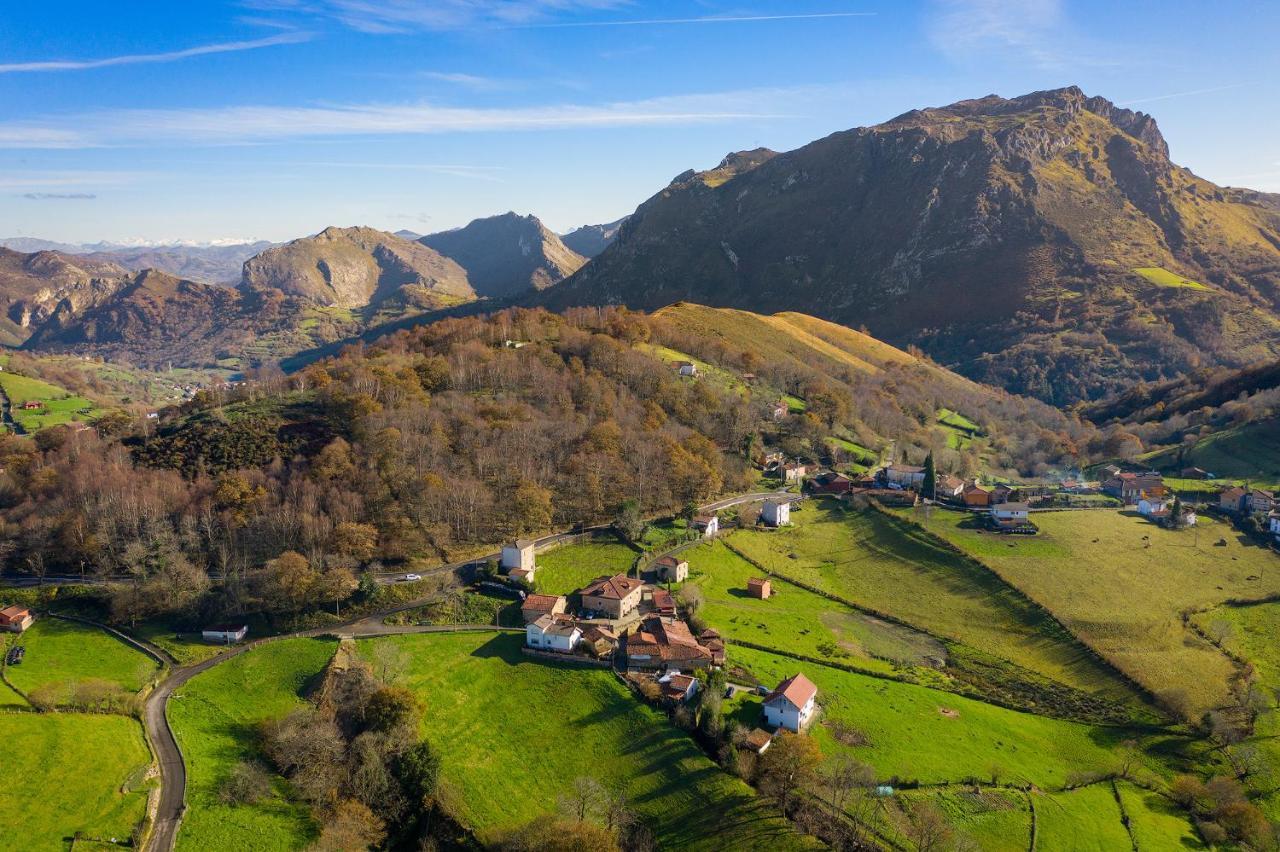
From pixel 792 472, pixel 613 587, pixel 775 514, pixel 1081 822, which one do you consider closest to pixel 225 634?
pixel 613 587

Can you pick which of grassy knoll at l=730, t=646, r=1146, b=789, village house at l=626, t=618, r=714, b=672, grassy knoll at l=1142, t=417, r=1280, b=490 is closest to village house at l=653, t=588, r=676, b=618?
village house at l=626, t=618, r=714, b=672

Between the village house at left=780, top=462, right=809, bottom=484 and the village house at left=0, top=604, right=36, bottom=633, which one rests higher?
the village house at left=780, top=462, right=809, bottom=484

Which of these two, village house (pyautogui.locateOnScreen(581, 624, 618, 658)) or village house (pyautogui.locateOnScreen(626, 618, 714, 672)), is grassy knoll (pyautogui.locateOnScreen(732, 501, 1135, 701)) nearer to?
village house (pyautogui.locateOnScreen(626, 618, 714, 672))

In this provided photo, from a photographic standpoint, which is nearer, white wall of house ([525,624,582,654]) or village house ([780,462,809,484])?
white wall of house ([525,624,582,654])

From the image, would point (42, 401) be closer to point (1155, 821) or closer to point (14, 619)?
point (14, 619)

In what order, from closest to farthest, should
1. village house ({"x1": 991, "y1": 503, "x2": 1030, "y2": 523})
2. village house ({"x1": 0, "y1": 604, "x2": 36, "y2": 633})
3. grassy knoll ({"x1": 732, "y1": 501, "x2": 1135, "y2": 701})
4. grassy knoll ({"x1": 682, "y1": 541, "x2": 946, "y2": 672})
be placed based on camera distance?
grassy knoll ({"x1": 682, "y1": 541, "x2": 946, "y2": 672}) < grassy knoll ({"x1": 732, "y1": 501, "x2": 1135, "y2": 701}) < village house ({"x1": 0, "y1": 604, "x2": 36, "y2": 633}) < village house ({"x1": 991, "y1": 503, "x2": 1030, "y2": 523})

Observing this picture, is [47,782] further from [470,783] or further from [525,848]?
[525,848]
